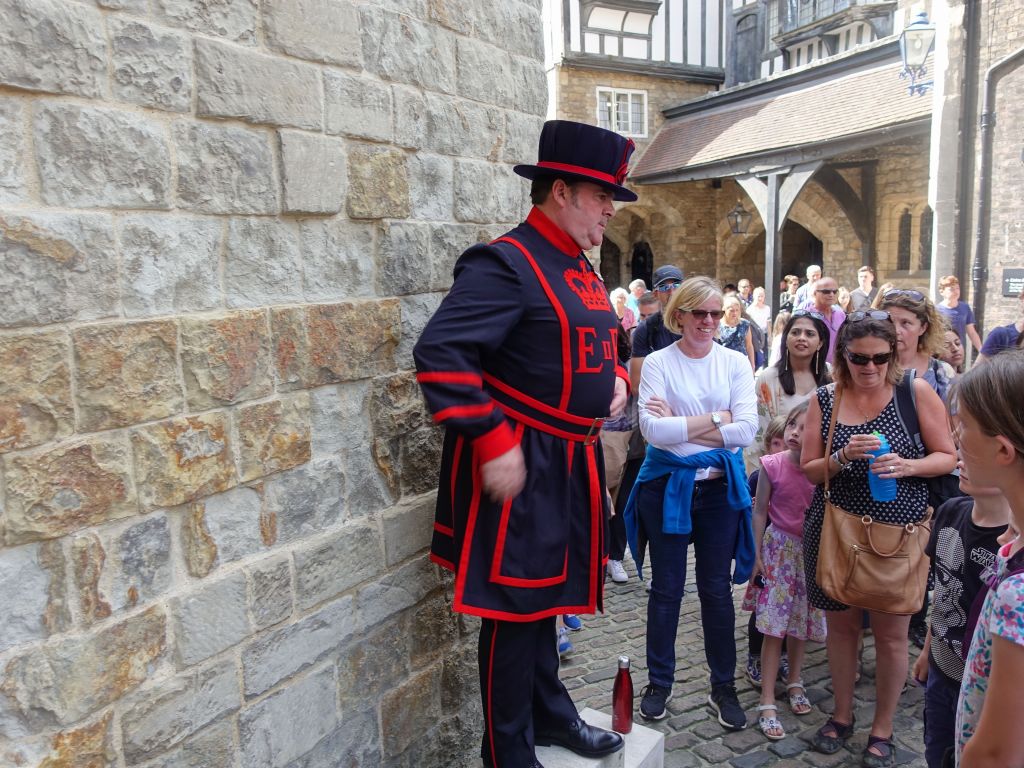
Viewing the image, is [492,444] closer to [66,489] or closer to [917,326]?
[66,489]

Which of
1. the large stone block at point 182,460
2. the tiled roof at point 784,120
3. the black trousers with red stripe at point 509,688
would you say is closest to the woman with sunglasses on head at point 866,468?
the black trousers with red stripe at point 509,688

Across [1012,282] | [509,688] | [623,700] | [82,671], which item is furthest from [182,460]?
[1012,282]

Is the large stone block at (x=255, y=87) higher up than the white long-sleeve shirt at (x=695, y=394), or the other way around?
the large stone block at (x=255, y=87)

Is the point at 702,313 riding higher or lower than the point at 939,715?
higher

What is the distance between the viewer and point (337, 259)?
236 centimetres

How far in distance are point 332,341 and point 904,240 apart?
1579 cm

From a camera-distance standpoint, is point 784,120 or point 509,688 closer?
point 509,688

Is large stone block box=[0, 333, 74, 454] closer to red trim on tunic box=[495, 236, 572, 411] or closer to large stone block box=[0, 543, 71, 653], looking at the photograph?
large stone block box=[0, 543, 71, 653]

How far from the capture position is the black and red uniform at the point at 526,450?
7.15 ft

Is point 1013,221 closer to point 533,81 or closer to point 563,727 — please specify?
point 533,81

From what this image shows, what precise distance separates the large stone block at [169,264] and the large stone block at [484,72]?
4.05 feet

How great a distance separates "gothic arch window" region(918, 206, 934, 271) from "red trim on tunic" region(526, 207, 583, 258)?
49.0ft

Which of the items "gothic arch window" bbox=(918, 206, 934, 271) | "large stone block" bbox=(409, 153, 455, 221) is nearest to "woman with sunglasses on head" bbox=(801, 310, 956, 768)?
"large stone block" bbox=(409, 153, 455, 221)

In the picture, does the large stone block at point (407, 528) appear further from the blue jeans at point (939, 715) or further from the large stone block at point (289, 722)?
the blue jeans at point (939, 715)
